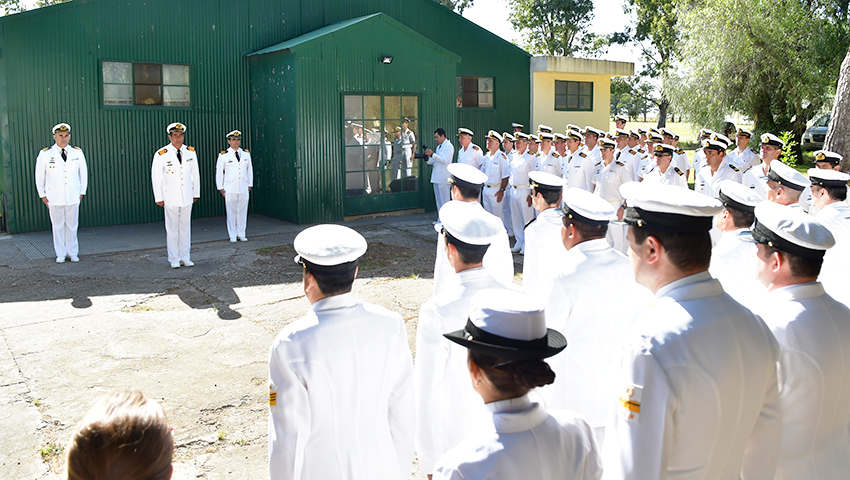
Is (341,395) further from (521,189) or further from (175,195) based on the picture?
(521,189)

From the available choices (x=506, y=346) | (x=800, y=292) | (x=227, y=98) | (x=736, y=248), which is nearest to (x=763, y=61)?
(x=227, y=98)

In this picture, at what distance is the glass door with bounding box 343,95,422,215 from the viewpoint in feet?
43.3

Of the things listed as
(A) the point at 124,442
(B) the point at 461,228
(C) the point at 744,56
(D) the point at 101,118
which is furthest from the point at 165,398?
(C) the point at 744,56

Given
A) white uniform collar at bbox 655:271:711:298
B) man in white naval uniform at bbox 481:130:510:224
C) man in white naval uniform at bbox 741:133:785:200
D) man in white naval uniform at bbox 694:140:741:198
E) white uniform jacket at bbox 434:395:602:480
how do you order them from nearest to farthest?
1. white uniform jacket at bbox 434:395:602:480
2. white uniform collar at bbox 655:271:711:298
3. man in white naval uniform at bbox 741:133:785:200
4. man in white naval uniform at bbox 694:140:741:198
5. man in white naval uniform at bbox 481:130:510:224

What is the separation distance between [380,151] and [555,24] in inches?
1006

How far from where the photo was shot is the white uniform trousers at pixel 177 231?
940 centimetres

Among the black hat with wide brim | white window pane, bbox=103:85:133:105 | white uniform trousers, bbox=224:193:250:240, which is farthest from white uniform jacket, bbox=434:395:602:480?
white window pane, bbox=103:85:133:105

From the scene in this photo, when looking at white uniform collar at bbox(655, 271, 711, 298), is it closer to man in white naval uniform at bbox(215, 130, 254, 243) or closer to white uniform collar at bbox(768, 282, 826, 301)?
white uniform collar at bbox(768, 282, 826, 301)

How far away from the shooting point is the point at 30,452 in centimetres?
431

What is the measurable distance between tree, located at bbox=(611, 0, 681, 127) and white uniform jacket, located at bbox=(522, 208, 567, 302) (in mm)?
33804

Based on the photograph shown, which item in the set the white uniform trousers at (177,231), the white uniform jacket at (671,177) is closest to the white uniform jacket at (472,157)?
the white uniform jacket at (671,177)

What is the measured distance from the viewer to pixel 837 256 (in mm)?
4594

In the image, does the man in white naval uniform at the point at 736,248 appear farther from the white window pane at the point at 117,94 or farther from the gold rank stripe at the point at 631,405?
the white window pane at the point at 117,94

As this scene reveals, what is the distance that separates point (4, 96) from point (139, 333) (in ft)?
23.1
